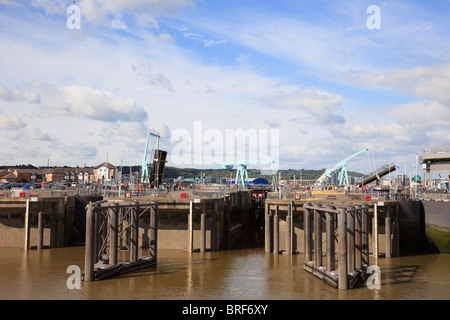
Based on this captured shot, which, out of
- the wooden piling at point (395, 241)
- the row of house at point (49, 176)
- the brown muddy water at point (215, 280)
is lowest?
the brown muddy water at point (215, 280)

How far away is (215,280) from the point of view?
85.7 ft

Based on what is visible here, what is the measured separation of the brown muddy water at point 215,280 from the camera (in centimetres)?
2258

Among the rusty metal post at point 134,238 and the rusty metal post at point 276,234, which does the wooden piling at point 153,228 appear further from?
the rusty metal post at point 276,234

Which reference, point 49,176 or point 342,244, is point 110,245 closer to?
point 342,244

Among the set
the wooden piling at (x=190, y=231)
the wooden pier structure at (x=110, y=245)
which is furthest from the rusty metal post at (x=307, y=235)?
the wooden pier structure at (x=110, y=245)

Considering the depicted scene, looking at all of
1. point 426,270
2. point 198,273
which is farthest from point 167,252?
point 426,270

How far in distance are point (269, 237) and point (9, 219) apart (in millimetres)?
24028

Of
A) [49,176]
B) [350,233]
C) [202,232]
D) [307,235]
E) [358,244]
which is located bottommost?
[202,232]

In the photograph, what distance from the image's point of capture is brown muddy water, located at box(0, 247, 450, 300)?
2258 centimetres

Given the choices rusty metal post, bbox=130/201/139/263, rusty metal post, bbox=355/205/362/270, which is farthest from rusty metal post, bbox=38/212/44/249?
rusty metal post, bbox=355/205/362/270

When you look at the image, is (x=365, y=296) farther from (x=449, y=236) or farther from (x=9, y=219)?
(x=9, y=219)

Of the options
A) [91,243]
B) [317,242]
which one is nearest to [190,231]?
[91,243]

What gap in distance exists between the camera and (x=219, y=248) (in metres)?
36.3

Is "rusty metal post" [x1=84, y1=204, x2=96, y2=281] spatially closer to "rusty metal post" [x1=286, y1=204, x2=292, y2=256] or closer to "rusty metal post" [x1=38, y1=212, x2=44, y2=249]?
"rusty metal post" [x1=38, y1=212, x2=44, y2=249]
